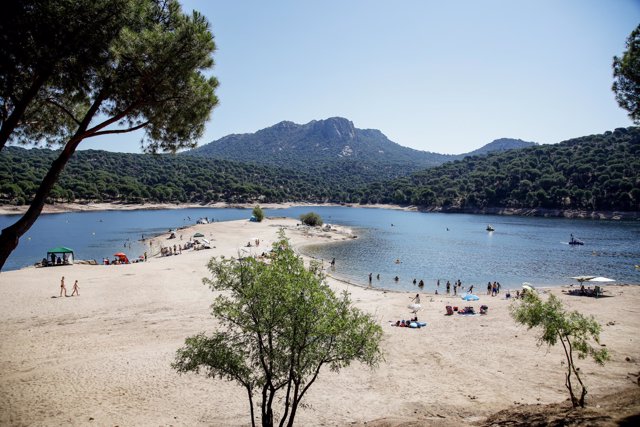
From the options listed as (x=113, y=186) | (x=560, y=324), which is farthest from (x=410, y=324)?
(x=113, y=186)

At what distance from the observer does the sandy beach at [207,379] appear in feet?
44.0

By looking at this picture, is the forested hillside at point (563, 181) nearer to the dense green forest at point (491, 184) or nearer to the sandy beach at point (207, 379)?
the dense green forest at point (491, 184)

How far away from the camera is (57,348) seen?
1834cm

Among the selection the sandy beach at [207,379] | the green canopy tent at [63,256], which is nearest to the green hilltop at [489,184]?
the green canopy tent at [63,256]

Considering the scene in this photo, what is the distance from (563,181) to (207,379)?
550 ft

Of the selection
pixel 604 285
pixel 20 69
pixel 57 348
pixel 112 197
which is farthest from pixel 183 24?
pixel 112 197

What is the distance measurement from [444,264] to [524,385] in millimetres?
40323

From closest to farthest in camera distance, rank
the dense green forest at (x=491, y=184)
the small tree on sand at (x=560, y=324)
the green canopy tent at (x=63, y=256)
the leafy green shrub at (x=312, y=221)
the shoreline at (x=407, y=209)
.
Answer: the small tree on sand at (x=560, y=324), the green canopy tent at (x=63, y=256), the leafy green shrub at (x=312, y=221), the shoreline at (x=407, y=209), the dense green forest at (x=491, y=184)

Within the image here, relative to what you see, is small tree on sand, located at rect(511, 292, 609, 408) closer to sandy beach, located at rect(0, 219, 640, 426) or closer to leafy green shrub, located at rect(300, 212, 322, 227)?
sandy beach, located at rect(0, 219, 640, 426)

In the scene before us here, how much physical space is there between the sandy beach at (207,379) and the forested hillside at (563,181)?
12331cm

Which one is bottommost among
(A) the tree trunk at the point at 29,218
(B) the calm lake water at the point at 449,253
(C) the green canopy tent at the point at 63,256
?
(B) the calm lake water at the point at 449,253

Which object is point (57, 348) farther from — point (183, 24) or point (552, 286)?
point (552, 286)

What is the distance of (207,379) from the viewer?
16.2m

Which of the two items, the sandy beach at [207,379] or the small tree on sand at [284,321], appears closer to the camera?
the small tree on sand at [284,321]
